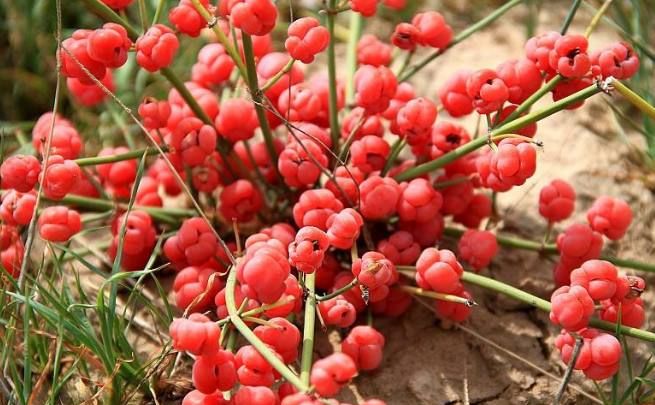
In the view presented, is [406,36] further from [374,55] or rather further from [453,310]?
[453,310]

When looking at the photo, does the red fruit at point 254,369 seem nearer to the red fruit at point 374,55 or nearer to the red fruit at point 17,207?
the red fruit at point 17,207

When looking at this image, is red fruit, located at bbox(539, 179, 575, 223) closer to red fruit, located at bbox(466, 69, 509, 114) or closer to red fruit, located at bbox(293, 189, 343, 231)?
red fruit, located at bbox(466, 69, 509, 114)

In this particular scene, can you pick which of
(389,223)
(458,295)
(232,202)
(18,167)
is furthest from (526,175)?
(18,167)

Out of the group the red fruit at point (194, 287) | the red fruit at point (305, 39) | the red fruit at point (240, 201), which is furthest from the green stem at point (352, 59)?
the red fruit at point (194, 287)

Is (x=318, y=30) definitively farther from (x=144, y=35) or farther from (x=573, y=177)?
(x=573, y=177)

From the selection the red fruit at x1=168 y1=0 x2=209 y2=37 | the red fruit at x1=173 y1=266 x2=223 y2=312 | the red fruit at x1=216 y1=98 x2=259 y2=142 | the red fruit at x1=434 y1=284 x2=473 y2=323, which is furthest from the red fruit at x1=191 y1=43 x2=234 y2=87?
the red fruit at x1=434 y1=284 x2=473 y2=323

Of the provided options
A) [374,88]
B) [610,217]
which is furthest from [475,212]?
[374,88]
